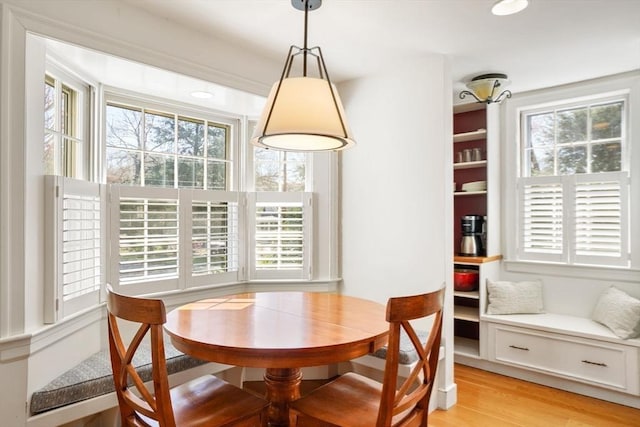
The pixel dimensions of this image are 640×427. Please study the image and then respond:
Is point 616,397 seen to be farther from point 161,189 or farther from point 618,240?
point 161,189

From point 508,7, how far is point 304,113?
133 cm

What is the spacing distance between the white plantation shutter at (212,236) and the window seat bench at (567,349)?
2188mm

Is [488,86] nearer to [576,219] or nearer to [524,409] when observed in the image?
[576,219]

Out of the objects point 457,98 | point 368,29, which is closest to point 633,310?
point 457,98

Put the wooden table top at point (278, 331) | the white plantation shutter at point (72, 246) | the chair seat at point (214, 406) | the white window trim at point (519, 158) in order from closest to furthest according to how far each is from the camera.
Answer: the wooden table top at point (278, 331) < the chair seat at point (214, 406) < the white plantation shutter at point (72, 246) < the white window trim at point (519, 158)

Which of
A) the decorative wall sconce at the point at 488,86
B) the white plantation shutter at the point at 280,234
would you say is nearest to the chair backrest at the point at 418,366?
the white plantation shutter at the point at 280,234

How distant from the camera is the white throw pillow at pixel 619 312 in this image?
267 centimetres

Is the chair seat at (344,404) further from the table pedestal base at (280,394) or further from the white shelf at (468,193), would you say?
the white shelf at (468,193)

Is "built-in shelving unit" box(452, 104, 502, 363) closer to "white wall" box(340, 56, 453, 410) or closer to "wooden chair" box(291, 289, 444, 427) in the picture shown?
"white wall" box(340, 56, 453, 410)

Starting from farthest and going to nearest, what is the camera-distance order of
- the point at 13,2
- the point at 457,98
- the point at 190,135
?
the point at 457,98, the point at 190,135, the point at 13,2

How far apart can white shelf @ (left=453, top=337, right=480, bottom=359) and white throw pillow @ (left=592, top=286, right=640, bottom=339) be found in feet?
3.16

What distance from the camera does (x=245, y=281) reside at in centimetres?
313

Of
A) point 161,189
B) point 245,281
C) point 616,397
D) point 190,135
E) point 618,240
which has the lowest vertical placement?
point 616,397

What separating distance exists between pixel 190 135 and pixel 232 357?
2078 mm
